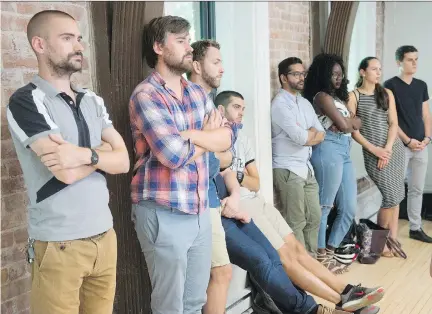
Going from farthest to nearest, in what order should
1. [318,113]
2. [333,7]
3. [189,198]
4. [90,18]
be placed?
[333,7]
[318,113]
[90,18]
[189,198]

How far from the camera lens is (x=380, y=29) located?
Answer: 7344 millimetres

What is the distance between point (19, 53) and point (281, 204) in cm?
286

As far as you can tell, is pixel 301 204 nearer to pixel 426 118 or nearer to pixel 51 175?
pixel 426 118

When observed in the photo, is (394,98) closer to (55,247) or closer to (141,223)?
(141,223)

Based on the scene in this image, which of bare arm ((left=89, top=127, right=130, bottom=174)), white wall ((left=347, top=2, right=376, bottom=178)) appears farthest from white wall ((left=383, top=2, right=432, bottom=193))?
bare arm ((left=89, top=127, right=130, bottom=174))

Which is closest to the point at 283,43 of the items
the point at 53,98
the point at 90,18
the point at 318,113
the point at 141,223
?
the point at 318,113

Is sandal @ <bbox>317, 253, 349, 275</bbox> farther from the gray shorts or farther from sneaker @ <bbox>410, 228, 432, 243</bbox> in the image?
the gray shorts

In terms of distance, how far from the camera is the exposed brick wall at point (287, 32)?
14.8 feet

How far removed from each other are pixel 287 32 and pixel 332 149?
1119mm

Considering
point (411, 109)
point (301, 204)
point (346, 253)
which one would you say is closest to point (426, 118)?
point (411, 109)

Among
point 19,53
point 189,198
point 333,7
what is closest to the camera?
point 19,53

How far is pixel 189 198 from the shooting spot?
2.54m

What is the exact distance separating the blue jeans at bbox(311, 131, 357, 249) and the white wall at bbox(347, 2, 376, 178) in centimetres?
233

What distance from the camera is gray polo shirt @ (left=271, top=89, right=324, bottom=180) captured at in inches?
165
